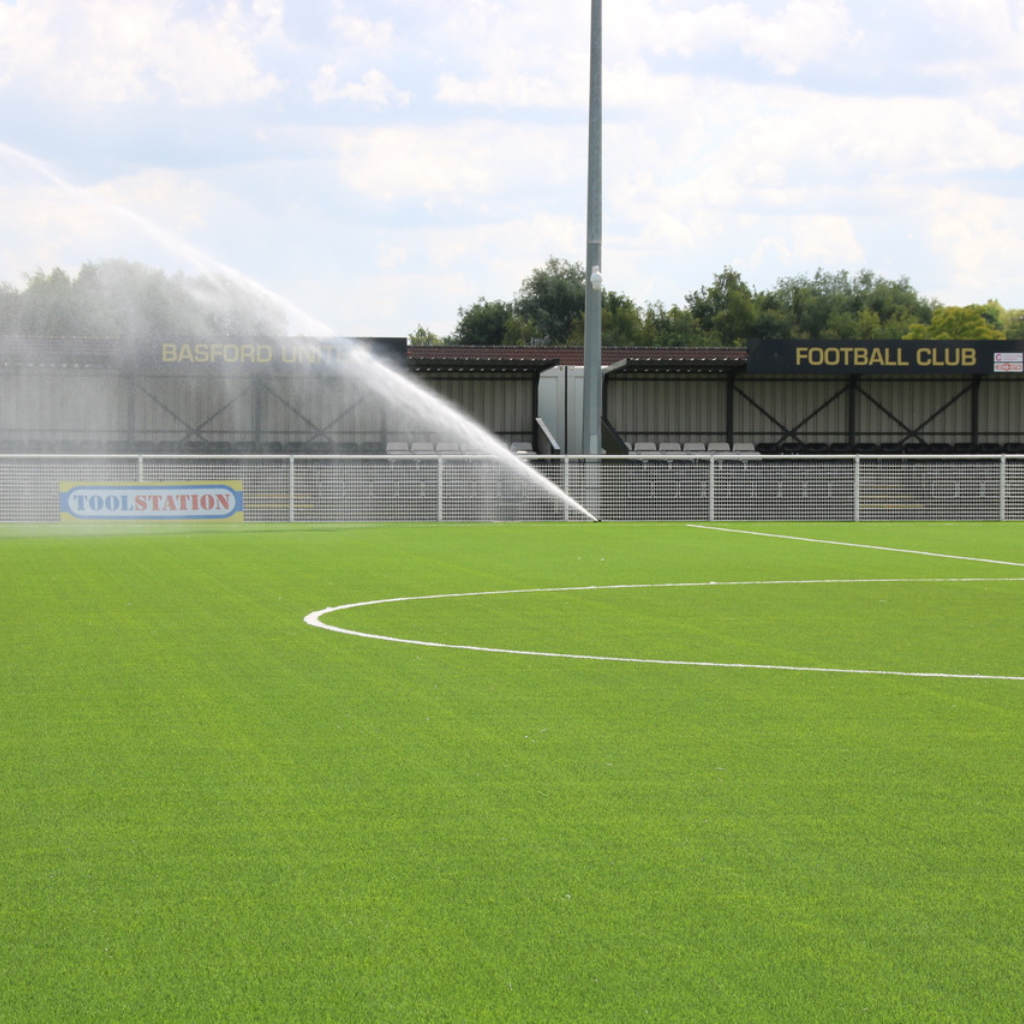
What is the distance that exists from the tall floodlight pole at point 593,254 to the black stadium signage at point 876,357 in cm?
1348

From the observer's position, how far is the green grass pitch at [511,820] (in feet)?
12.0

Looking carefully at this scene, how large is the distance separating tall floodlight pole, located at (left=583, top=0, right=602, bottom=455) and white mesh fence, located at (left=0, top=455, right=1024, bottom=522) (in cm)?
100

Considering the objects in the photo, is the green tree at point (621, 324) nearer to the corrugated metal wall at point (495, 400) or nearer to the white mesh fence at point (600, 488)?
the corrugated metal wall at point (495, 400)

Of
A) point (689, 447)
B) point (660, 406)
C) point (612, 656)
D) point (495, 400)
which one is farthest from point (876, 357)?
point (612, 656)

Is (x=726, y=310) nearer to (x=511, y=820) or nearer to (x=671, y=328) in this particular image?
(x=671, y=328)

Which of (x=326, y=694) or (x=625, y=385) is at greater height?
(x=625, y=385)

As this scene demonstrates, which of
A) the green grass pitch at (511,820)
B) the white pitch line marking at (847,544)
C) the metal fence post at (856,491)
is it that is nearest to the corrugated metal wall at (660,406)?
the metal fence post at (856,491)

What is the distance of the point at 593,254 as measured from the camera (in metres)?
30.8

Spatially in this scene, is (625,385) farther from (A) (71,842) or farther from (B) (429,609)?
(A) (71,842)

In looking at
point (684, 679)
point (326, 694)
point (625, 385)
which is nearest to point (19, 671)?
point (326, 694)

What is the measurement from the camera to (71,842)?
16.1 ft

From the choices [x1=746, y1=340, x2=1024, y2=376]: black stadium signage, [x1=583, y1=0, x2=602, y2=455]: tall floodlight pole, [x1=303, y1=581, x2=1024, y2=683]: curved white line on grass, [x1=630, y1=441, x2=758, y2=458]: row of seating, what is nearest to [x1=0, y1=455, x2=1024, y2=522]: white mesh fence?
[x1=583, y1=0, x2=602, y2=455]: tall floodlight pole

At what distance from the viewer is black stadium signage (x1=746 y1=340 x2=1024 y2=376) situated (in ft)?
143

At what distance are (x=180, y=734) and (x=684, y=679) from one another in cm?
315
